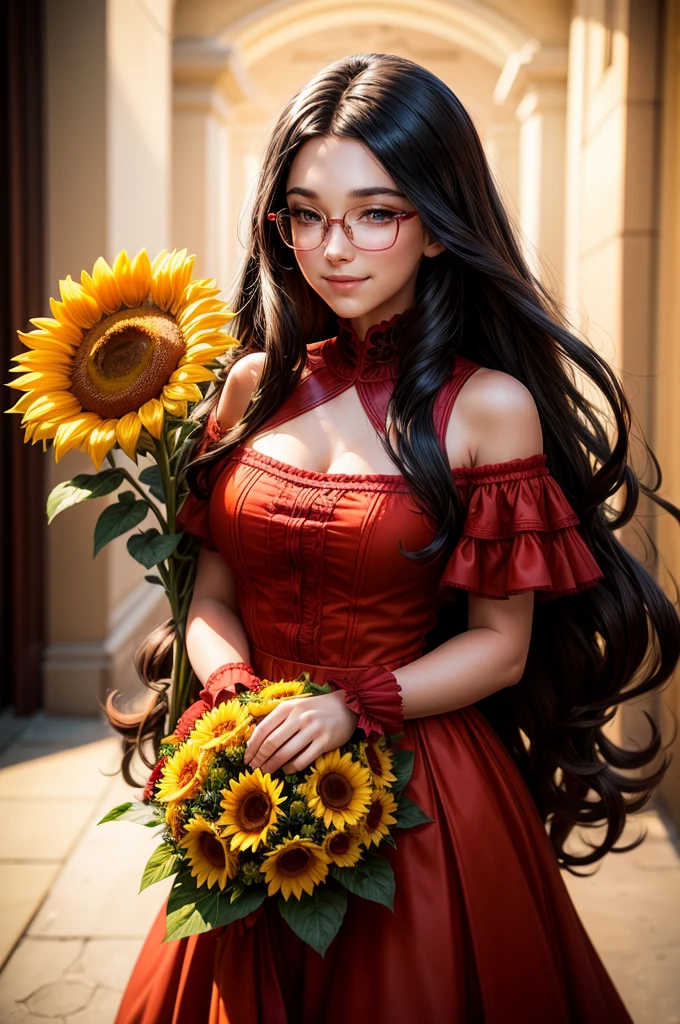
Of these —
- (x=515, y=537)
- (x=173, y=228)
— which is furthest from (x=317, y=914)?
→ (x=173, y=228)

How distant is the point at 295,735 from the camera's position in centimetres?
139

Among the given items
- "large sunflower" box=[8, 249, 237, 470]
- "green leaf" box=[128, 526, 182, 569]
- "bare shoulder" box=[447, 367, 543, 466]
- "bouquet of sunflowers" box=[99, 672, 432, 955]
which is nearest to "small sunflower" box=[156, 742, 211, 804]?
"bouquet of sunflowers" box=[99, 672, 432, 955]

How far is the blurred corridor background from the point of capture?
3102 millimetres

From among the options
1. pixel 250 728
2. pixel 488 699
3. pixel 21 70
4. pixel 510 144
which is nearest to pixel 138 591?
pixel 21 70

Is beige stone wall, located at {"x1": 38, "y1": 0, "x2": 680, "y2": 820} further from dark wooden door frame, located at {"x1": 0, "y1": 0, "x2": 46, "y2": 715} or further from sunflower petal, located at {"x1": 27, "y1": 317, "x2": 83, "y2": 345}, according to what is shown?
sunflower petal, located at {"x1": 27, "y1": 317, "x2": 83, "y2": 345}

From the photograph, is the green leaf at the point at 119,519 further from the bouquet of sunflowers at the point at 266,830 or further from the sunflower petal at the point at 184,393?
the bouquet of sunflowers at the point at 266,830

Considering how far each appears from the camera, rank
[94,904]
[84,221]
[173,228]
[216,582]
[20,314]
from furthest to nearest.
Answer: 1. [173,228]
2. [84,221]
3. [20,314]
4. [94,904]
5. [216,582]

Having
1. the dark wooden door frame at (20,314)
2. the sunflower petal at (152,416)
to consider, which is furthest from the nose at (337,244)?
the dark wooden door frame at (20,314)

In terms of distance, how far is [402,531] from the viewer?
1.52 metres

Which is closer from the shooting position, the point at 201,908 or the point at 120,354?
the point at 201,908

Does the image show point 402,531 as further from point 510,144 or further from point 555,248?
point 510,144

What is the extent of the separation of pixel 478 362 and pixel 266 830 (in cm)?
82

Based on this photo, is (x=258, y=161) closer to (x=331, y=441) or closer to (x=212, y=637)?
(x=331, y=441)

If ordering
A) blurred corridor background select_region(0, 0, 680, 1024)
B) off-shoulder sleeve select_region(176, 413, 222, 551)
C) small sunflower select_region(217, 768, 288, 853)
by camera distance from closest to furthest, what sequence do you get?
small sunflower select_region(217, 768, 288, 853) → off-shoulder sleeve select_region(176, 413, 222, 551) → blurred corridor background select_region(0, 0, 680, 1024)
